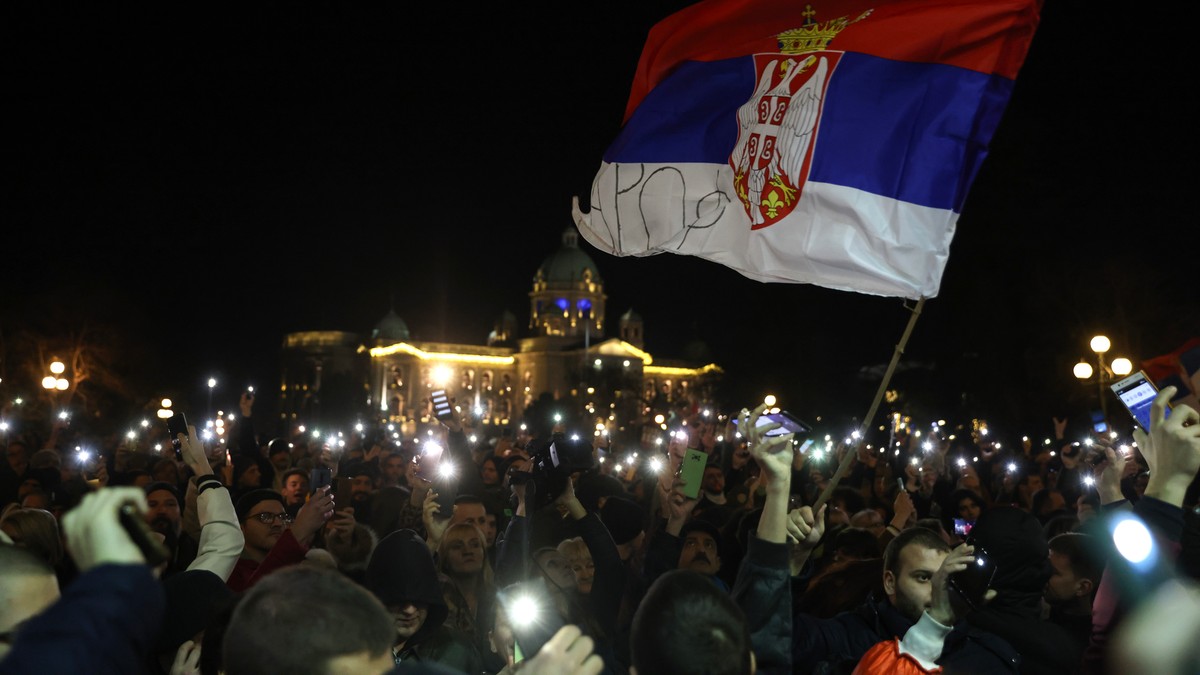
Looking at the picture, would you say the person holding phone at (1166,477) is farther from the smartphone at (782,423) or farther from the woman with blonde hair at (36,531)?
the woman with blonde hair at (36,531)

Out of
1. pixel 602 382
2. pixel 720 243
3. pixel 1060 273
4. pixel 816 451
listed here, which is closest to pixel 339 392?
pixel 602 382

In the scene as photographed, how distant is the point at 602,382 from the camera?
76.9 m

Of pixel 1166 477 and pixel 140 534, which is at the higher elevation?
pixel 140 534

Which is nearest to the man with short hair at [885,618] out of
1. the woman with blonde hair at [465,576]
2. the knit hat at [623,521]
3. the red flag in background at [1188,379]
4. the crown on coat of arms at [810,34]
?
the red flag in background at [1188,379]

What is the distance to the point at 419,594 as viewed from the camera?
4723 millimetres

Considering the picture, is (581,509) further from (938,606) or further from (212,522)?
(938,606)

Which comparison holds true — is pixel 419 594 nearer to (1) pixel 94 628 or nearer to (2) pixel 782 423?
(2) pixel 782 423

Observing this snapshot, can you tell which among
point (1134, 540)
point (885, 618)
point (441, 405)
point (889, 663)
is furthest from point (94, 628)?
point (441, 405)

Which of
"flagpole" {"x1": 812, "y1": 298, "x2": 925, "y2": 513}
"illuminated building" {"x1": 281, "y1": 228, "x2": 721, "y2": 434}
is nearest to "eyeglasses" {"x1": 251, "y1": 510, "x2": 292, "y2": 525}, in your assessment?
"flagpole" {"x1": 812, "y1": 298, "x2": 925, "y2": 513}

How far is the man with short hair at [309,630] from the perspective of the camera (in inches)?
89.8

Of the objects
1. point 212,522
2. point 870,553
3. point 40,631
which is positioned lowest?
point 870,553

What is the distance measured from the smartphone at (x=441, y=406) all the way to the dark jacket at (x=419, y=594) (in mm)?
6299

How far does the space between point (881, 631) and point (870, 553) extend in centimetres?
173

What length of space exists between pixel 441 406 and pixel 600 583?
7.58 m
